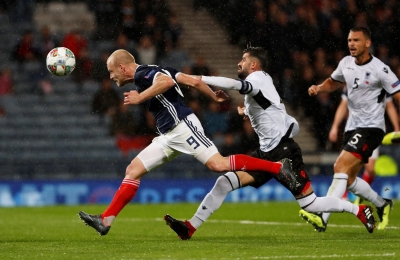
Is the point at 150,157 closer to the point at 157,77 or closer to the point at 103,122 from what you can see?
the point at 157,77

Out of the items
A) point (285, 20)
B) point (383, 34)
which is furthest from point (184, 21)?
point (383, 34)

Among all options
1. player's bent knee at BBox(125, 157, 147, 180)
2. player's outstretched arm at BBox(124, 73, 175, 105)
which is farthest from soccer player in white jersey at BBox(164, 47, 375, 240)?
player's outstretched arm at BBox(124, 73, 175, 105)

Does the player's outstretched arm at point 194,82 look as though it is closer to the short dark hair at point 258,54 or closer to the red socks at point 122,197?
the short dark hair at point 258,54

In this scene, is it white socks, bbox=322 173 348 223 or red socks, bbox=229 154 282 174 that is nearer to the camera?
red socks, bbox=229 154 282 174

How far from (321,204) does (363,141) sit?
4.92 feet

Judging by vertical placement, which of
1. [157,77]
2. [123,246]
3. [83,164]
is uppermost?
[157,77]

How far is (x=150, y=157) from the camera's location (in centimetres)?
818

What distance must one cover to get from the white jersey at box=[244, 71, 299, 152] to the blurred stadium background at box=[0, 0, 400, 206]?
7770mm

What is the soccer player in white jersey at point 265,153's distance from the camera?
26.9 ft

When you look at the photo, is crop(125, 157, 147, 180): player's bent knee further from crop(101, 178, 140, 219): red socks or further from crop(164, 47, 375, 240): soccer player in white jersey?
crop(164, 47, 375, 240): soccer player in white jersey

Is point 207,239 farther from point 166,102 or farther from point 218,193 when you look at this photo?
point 166,102

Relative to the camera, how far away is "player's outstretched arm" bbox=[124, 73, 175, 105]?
7543 millimetres

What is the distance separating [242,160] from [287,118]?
87 cm

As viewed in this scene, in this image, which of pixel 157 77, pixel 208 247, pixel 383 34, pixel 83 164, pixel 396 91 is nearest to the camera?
pixel 208 247
